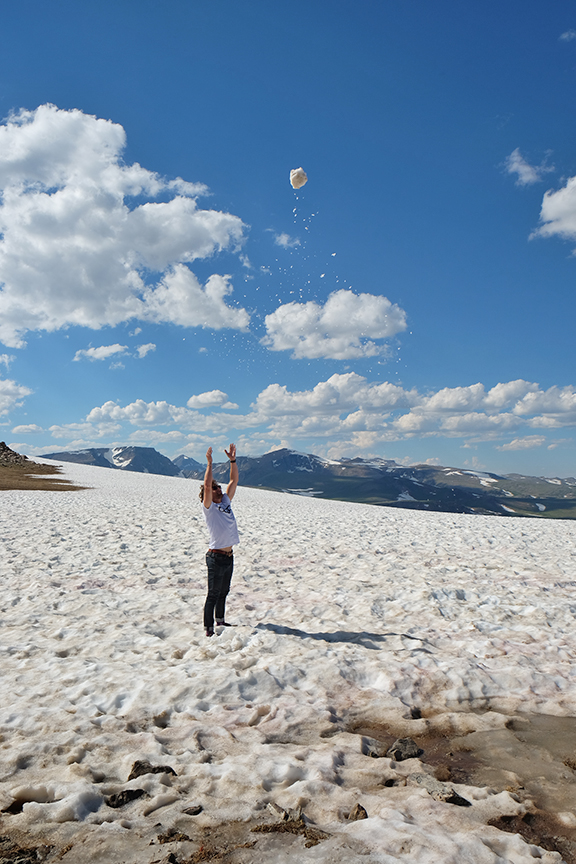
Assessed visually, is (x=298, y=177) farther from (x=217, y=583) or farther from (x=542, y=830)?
(x=542, y=830)

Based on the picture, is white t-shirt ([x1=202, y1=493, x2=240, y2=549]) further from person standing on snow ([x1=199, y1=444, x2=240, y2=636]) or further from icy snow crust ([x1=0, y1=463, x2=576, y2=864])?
icy snow crust ([x1=0, y1=463, x2=576, y2=864])

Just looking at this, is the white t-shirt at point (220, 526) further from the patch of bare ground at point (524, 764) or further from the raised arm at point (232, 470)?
the patch of bare ground at point (524, 764)

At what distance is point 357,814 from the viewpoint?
4.41 metres

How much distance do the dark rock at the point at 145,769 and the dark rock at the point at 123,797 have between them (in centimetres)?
31

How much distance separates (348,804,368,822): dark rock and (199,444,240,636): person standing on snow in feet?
17.5

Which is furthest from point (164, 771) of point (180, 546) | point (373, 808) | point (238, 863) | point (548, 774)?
point (180, 546)

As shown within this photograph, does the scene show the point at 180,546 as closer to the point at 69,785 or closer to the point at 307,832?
the point at 69,785

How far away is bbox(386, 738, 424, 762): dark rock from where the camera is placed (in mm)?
5617

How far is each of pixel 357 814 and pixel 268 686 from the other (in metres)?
2.96

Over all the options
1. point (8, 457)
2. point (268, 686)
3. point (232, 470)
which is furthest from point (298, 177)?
point (8, 457)

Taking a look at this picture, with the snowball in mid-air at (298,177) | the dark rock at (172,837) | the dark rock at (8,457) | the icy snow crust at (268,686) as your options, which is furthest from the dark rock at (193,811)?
the dark rock at (8,457)

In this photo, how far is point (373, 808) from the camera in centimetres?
455

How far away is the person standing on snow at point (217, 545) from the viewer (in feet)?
30.9

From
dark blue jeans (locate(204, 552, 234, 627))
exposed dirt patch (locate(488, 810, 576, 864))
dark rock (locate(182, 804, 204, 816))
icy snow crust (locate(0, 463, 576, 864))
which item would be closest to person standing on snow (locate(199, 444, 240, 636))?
dark blue jeans (locate(204, 552, 234, 627))
